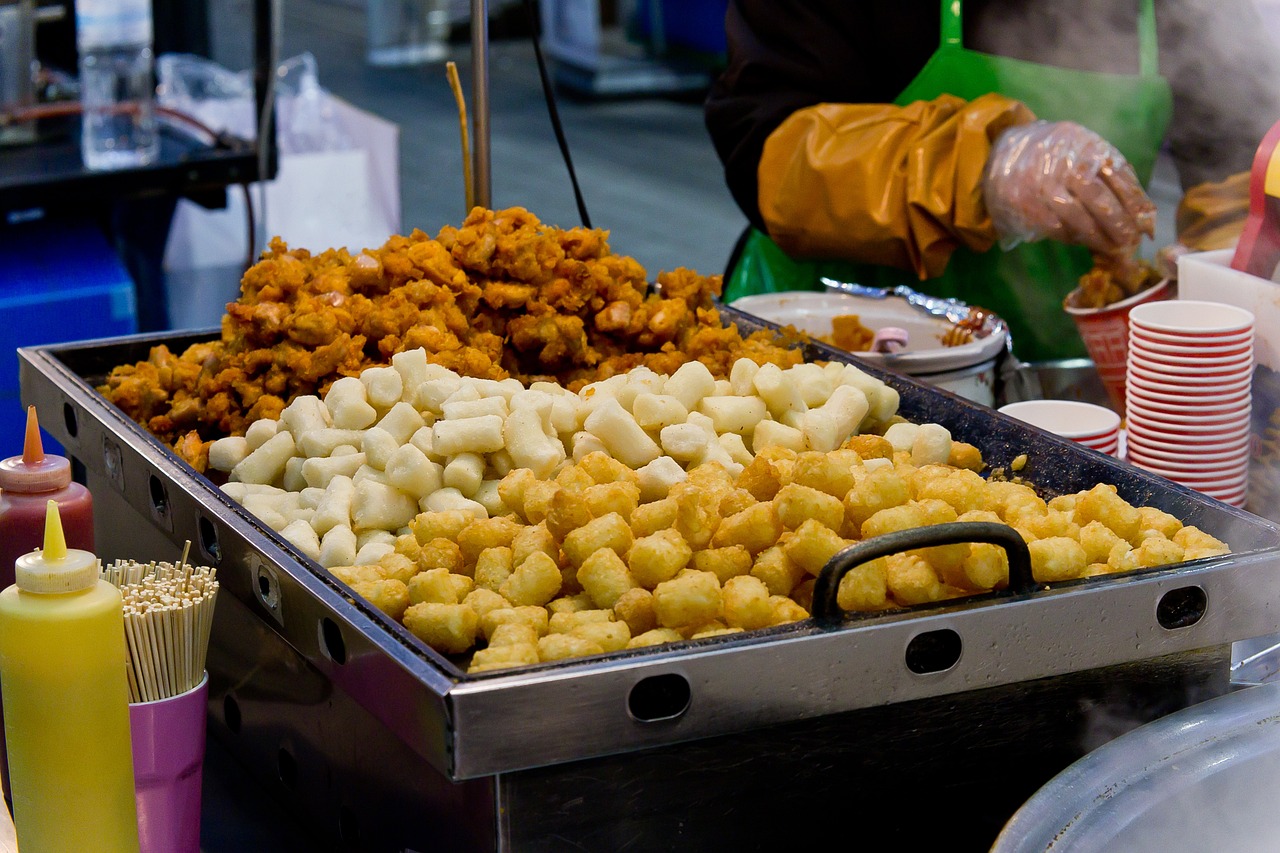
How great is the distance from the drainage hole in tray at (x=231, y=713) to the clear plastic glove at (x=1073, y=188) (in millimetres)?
1297

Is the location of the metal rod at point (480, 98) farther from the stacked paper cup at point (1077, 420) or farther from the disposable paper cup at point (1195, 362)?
the disposable paper cup at point (1195, 362)

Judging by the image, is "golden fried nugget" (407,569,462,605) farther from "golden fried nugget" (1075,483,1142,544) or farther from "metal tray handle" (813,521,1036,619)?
"golden fried nugget" (1075,483,1142,544)

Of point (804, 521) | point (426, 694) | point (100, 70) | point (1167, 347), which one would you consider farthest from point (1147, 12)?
point (100, 70)

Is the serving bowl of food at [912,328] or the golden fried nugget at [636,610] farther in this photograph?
the serving bowl of food at [912,328]

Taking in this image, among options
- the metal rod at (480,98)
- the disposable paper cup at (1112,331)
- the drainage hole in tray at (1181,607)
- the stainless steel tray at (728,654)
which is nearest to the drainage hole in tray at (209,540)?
the stainless steel tray at (728,654)

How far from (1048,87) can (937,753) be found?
5.24 feet

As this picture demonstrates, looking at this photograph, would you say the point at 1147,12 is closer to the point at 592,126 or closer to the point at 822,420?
the point at 822,420

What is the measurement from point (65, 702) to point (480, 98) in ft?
3.17

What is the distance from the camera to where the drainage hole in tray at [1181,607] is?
100 cm

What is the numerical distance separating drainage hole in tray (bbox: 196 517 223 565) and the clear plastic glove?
4.18 feet

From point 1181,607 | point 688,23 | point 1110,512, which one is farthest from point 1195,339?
point 688,23

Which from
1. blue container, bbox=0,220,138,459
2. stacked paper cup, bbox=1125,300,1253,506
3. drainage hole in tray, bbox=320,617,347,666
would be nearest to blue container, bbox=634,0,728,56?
blue container, bbox=0,220,138,459

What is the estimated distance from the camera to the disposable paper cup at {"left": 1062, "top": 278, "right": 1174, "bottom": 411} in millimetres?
1640

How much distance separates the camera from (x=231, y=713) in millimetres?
1270
